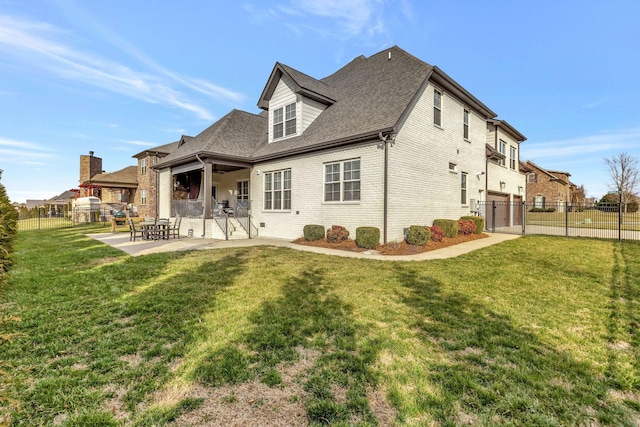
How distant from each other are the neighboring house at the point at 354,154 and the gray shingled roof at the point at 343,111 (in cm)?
7

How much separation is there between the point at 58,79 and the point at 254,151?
9.01 m

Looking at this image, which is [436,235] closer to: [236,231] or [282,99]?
[236,231]

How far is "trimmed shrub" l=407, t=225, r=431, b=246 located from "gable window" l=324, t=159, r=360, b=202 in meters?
2.48

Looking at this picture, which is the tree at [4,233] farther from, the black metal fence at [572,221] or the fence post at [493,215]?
the fence post at [493,215]

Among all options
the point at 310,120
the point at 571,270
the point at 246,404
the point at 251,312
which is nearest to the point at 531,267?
the point at 571,270

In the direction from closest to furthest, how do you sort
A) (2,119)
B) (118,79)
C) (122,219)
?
(2,119)
(118,79)
(122,219)

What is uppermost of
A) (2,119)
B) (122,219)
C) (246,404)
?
(2,119)

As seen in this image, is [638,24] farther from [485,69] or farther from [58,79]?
[58,79]

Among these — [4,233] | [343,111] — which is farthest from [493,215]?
[4,233]

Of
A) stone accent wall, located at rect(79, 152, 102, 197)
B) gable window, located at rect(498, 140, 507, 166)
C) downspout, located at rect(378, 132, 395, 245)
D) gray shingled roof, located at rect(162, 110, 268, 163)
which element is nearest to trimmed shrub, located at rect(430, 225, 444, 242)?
downspout, located at rect(378, 132, 395, 245)

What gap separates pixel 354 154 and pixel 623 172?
41591mm

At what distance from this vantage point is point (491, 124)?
60.0 feet

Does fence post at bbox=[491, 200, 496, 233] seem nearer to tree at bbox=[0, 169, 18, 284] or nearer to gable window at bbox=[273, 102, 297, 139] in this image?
gable window at bbox=[273, 102, 297, 139]

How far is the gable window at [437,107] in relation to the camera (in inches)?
511
